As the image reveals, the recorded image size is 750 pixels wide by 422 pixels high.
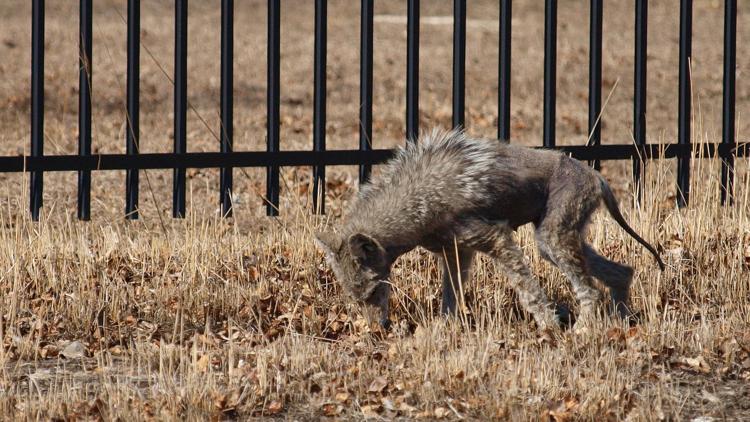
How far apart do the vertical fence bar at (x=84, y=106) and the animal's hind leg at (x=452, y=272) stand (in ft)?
9.27

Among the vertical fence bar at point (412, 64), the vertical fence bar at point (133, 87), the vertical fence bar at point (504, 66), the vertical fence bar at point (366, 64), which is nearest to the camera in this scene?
the vertical fence bar at point (133, 87)

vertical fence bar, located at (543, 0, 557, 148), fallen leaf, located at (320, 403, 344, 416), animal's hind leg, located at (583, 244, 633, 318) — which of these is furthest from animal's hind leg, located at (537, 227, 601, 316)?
vertical fence bar, located at (543, 0, 557, 148)

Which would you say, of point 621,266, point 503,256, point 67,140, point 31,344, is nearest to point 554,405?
point 503,256

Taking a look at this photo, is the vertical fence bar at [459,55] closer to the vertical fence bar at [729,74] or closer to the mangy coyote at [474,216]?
the mangy coyote at [474,216]

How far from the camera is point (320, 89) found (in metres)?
8.73

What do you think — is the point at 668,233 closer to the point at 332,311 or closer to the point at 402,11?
the point at 332,311

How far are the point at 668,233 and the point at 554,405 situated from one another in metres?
3.60

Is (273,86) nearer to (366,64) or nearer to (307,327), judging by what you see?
(366,64)

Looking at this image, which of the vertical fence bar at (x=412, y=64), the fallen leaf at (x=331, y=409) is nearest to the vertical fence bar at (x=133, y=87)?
the vertical fence bar at (x=412, y=64)

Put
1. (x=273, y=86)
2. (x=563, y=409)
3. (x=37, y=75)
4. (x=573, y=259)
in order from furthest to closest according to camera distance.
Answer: (x=273, y=86) → (x=37, y=75) → (x=573, y=259) → (x=563, y=409)

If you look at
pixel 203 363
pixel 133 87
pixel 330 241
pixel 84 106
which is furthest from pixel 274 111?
pixel 203 363

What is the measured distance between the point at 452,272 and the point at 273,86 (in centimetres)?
250

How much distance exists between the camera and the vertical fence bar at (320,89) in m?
8.61

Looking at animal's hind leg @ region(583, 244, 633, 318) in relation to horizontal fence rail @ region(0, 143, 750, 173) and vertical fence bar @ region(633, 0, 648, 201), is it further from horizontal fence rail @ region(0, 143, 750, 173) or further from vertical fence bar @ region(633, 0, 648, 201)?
vertical fence bar @ region(633, 0, 648, 201)
